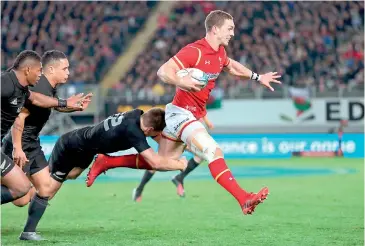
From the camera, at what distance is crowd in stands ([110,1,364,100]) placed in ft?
88.9

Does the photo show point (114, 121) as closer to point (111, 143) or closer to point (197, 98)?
point (111, 143)

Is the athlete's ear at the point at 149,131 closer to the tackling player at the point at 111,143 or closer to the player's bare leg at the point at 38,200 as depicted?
the tackling player at the point at 111,143

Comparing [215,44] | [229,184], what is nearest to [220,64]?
[215,44]

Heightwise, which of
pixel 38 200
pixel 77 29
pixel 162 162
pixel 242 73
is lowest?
pixel 77 29

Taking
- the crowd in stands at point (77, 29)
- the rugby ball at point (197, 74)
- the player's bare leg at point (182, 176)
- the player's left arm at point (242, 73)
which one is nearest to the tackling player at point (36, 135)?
the rugby ball at point (197, 74)

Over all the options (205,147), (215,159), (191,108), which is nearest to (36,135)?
(191,108)

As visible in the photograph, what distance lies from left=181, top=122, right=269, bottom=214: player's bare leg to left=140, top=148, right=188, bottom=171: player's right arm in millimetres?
220

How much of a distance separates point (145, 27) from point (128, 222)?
2170cm

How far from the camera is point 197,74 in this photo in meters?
9.01

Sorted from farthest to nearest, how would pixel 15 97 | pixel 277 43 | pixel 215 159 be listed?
pixel 277 43
pixel 215 159
pixel 15 97

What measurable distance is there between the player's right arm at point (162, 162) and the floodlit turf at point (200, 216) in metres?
0.79

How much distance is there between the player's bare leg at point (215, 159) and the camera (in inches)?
332

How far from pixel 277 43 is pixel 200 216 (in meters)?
18.9

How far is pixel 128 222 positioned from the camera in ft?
A: 34.6
